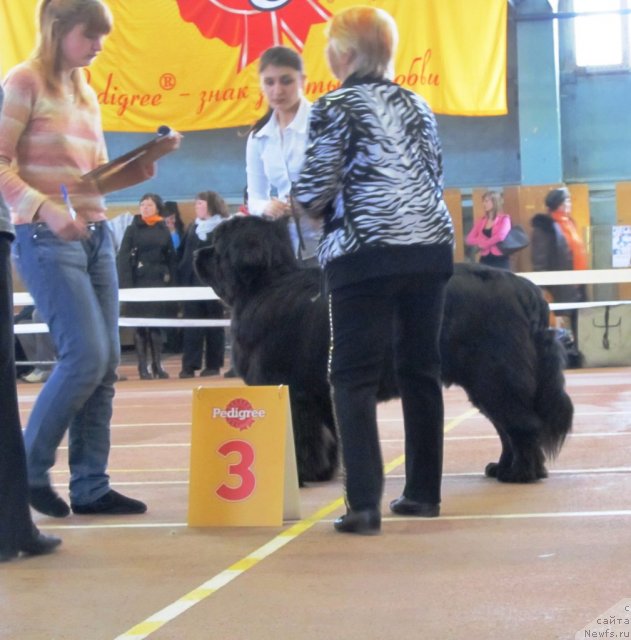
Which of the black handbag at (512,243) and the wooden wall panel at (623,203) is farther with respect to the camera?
the wooden wall panel at (623,203)

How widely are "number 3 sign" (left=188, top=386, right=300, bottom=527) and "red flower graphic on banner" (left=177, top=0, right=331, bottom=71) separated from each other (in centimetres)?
1117

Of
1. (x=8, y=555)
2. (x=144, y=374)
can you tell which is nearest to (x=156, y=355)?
(x=144, y=374)

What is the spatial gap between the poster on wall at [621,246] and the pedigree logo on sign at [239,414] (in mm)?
10328

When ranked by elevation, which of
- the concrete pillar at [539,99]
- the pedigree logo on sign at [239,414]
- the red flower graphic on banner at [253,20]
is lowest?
the pedigree logo on sign at [239,414]

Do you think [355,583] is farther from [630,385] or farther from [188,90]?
[188,90]

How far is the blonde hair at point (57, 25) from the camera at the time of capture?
410 cm

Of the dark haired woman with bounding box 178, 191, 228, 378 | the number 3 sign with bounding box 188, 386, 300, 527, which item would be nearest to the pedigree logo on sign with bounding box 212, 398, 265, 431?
the number 3 sign with bounding box 188, 386, 300, 527

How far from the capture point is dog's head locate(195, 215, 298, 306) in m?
4.98

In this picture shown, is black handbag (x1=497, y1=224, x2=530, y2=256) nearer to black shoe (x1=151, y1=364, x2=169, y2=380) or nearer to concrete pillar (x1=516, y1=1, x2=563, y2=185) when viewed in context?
concrete pillar (x1=516, y1=1, x2=563, y2=185)

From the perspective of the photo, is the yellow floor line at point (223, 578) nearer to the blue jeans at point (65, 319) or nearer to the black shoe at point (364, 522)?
the black shoe at point (364, 522)

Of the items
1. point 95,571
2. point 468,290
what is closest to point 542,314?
point 468,290

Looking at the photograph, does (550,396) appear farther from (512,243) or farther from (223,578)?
(512,243)

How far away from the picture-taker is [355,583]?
125 inches

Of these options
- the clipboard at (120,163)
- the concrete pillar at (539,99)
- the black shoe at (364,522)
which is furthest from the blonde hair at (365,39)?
the concrete pillar at (539,99)
